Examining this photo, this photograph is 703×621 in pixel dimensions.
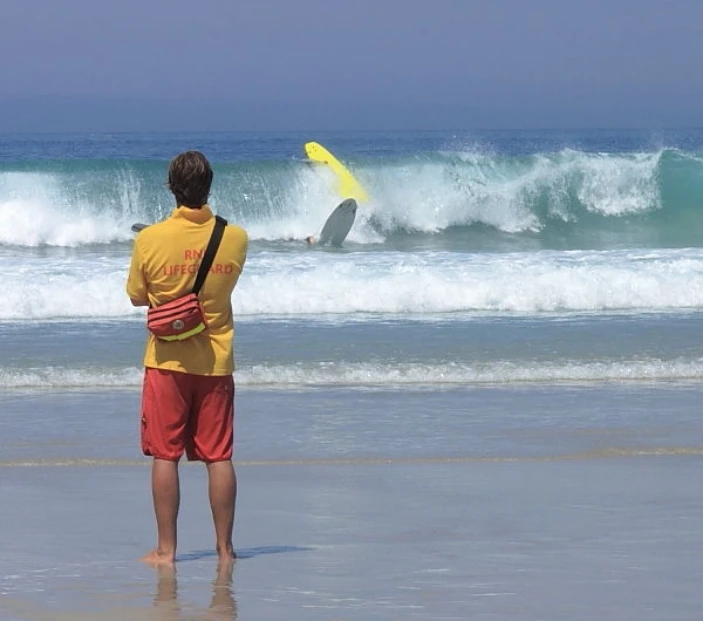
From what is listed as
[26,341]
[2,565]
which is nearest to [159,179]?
[26,341]

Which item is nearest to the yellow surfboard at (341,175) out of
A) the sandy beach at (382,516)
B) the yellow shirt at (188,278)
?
the sandy beach at (382,516)

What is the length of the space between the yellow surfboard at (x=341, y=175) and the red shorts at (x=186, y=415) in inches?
768

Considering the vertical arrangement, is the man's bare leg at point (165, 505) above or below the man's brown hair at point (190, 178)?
below

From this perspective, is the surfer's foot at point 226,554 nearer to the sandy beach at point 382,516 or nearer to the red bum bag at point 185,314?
the sandy beach at point 382,516

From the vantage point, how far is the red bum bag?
4.63 m

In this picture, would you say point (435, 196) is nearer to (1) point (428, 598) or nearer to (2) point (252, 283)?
(2) point (252, 283)

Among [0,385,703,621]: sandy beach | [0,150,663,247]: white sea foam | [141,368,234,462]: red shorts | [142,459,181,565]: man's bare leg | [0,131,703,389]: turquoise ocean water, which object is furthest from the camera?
[0,150,663,247]: white sea foam

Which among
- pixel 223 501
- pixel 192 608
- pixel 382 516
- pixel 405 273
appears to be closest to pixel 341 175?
pixel 405 273

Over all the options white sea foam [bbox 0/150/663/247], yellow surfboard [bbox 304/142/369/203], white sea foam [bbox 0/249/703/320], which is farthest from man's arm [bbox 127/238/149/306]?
yellow surfboard [bbox 304/142/369/203]

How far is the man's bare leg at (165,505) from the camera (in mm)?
4828

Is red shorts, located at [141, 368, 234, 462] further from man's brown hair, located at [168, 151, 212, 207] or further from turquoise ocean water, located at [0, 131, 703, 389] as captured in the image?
turquoise ocean water, located at [0, 131, 703, 389]

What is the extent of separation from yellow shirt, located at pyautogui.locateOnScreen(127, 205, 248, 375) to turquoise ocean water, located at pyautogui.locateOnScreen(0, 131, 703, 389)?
14.6ft

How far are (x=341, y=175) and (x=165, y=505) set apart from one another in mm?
20358

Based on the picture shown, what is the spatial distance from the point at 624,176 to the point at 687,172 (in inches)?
59.9
